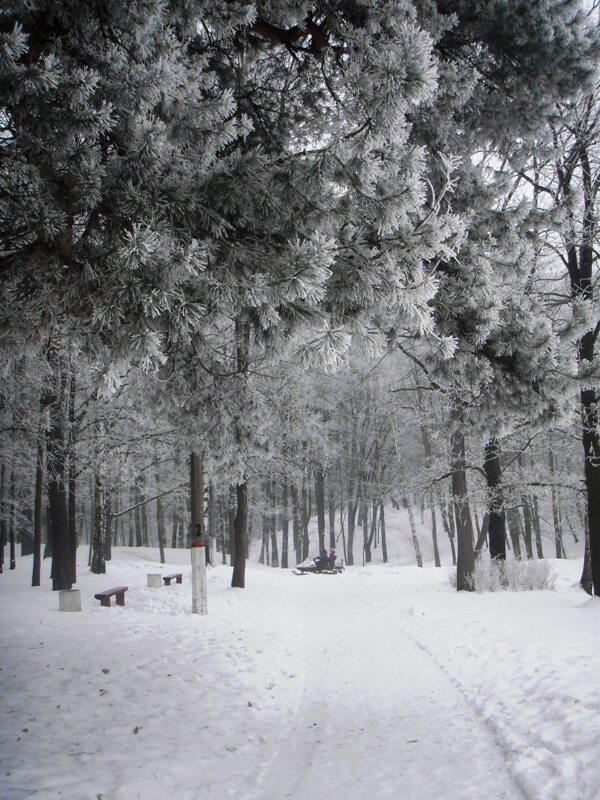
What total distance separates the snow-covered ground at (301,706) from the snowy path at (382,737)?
18 millimetres

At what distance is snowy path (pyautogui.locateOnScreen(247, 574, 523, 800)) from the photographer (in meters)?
3.73

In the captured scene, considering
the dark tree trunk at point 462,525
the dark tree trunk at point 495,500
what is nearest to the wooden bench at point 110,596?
the dark tree trunk at point 462,525

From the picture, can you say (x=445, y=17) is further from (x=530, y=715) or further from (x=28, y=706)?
(x=28, y=706)

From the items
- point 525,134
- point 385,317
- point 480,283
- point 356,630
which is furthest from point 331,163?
point 356,630

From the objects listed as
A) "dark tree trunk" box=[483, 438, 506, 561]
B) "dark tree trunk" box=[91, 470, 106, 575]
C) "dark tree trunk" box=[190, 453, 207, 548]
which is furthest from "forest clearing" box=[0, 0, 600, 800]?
"dark tree trunk" box=[91, 470, 106, 575]

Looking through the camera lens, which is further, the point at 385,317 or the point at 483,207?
the point at 483,207

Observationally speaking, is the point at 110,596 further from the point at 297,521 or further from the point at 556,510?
the point at 297,521

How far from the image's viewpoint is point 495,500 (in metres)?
13.4

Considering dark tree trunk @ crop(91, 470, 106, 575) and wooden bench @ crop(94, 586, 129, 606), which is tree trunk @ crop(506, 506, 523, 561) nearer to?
dark tree trunk @ crop(91, 470, 106, 575)

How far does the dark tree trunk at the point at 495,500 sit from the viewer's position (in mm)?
13297

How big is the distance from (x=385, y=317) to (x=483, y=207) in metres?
1.83

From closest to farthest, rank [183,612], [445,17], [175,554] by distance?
[445,17]
[183,612]
[175,554]

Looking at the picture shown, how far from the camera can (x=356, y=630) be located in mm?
9797

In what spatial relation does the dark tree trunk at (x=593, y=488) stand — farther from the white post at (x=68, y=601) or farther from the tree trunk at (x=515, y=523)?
the tree trunk at (x=515, y=523)
